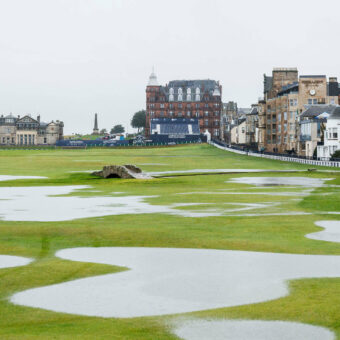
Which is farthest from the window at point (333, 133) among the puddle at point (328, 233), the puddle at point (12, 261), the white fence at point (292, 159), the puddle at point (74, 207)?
the puddle at point (12, 261)

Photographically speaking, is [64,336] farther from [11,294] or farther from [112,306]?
[11,294]

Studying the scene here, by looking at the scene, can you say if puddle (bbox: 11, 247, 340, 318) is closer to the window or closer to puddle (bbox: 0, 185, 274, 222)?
puddle (bbox: 0, 185, 274, 222)

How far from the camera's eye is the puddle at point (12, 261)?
18.7 m

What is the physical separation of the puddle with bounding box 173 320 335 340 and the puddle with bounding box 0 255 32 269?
7.32 metres

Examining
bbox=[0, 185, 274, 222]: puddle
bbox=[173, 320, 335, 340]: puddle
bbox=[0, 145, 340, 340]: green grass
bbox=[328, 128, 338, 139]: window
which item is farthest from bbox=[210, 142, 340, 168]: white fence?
bbox=[173, 320, 335, 340]: puddle

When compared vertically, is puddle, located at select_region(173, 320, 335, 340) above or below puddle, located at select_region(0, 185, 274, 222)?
above

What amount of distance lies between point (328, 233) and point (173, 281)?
33.2 feet

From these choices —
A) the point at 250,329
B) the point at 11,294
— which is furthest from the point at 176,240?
the point at 250,329

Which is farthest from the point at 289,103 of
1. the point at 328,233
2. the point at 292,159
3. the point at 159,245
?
the point at 159,245

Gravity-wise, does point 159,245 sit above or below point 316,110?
below

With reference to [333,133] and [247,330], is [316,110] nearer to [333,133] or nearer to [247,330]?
[333,133]

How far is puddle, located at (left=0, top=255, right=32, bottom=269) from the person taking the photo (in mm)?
18703

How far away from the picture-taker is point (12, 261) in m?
19.3

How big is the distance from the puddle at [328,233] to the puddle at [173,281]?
3.72 metres
